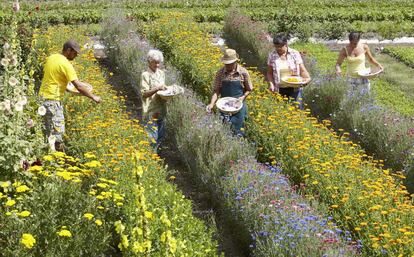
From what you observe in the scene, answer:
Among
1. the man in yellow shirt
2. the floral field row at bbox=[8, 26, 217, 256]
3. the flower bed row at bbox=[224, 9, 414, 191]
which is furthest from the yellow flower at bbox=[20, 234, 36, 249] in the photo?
the flower bed row at bbox=[224, 9, 414, 191]

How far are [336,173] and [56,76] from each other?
3.12 m

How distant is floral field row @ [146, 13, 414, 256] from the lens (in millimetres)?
5828

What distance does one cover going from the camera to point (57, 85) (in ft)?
25.3

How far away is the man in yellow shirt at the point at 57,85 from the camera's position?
757cm

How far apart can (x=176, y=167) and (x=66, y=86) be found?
67.2 inches

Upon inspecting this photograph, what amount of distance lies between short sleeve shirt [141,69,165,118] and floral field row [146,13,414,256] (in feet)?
3.79

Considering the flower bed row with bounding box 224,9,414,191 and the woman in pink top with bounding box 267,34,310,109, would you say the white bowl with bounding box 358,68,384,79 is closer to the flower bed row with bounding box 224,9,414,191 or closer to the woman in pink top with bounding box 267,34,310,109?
the flower bed row with bounding box 224,9,414,191

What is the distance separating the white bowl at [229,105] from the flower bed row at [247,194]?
6.8 inches

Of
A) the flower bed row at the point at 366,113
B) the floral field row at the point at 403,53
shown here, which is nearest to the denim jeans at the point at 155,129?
the flower bed row at the point at 366,113

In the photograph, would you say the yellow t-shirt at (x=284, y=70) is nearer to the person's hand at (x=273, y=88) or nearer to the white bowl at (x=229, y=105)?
the person's hand at (x=273, y=88)

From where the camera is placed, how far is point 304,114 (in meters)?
8.69

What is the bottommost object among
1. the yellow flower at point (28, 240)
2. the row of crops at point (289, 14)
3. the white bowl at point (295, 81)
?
the row of crops at point (289, 14)

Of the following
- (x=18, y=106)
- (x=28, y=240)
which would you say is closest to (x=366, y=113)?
(x=18, y=106)

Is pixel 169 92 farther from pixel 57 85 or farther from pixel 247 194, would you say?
pixel 247 194
